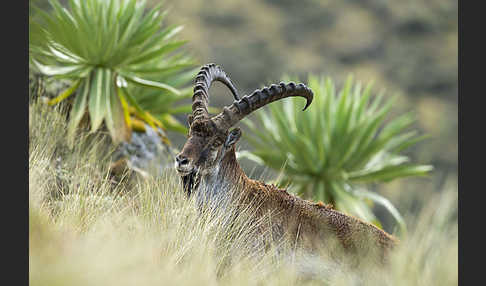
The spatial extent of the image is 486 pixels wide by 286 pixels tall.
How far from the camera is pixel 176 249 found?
15.3 feet

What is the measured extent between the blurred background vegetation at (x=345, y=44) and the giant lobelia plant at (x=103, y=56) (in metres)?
35.0

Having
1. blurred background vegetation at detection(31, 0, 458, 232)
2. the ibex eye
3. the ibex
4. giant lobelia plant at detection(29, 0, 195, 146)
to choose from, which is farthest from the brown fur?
blurred background vegetation at detection(31, 0, 458, 232)

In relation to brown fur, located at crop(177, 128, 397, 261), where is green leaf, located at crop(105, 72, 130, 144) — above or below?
above

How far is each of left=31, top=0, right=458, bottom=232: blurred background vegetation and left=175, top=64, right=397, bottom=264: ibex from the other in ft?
128

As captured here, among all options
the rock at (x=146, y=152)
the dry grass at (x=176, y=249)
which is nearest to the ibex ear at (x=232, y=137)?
the dry grass at (x=176, y=249)

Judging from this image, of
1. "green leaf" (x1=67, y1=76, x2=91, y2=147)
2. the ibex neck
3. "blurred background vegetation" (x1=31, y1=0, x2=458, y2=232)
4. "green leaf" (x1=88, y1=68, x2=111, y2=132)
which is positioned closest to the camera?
the ibex neck

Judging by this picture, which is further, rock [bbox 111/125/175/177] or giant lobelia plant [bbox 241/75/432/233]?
giant lobelia plant [bbox 241/75/432/233]

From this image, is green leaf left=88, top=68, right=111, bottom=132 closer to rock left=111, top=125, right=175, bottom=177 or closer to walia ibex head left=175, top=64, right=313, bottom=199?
rock left=111, top=125, right=175, bottom=177

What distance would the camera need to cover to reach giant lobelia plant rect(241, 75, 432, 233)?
10422 millimetres

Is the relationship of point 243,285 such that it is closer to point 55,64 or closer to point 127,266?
point 127,266

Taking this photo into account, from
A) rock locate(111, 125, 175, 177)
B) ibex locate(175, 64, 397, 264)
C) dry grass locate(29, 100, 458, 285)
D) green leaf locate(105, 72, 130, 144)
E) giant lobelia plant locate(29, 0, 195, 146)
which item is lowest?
dry grass locate(29, 100, 458, 285)

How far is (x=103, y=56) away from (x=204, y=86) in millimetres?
3983

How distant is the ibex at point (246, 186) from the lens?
534 cm

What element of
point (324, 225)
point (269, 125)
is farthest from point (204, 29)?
point (324, 225)
